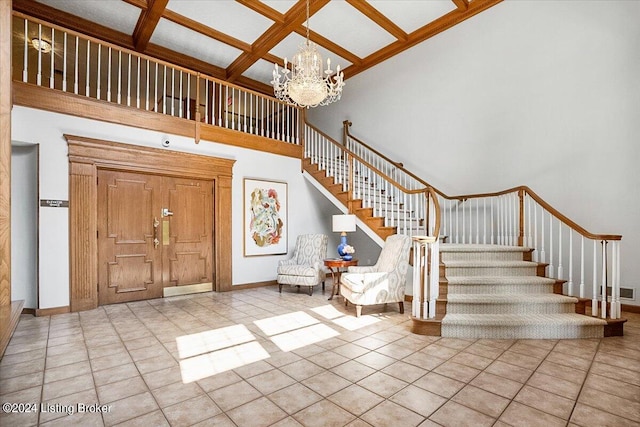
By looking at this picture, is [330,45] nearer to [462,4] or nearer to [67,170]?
[462,4]

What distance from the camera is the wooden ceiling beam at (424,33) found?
5.70 meters

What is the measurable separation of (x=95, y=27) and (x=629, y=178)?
30.3 ft

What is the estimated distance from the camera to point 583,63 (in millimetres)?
4617

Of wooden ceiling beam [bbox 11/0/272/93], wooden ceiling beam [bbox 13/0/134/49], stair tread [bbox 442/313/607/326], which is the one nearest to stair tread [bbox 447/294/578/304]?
stair tread [bbox 442/313/607/326]

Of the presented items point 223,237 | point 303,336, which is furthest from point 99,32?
point 303,336

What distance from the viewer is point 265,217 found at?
6.45 meters

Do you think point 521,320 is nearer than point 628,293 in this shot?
Yes

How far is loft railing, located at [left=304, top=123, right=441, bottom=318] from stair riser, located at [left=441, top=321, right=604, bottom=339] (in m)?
0.39

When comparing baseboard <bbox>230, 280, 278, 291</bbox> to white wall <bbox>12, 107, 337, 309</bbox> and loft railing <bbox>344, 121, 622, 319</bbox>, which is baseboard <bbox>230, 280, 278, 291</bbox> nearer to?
white wall <bbox>12, 107, 337, 309</bbox>

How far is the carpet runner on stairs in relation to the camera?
3398 mm

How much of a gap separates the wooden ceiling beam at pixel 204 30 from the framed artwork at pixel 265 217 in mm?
3042

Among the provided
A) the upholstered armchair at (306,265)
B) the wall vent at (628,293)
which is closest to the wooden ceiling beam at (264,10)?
the upholstered armchair at (306,265)

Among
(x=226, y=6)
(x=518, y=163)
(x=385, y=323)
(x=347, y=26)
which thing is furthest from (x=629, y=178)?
(x=226, y=6)

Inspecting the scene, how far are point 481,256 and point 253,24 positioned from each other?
5885mm
